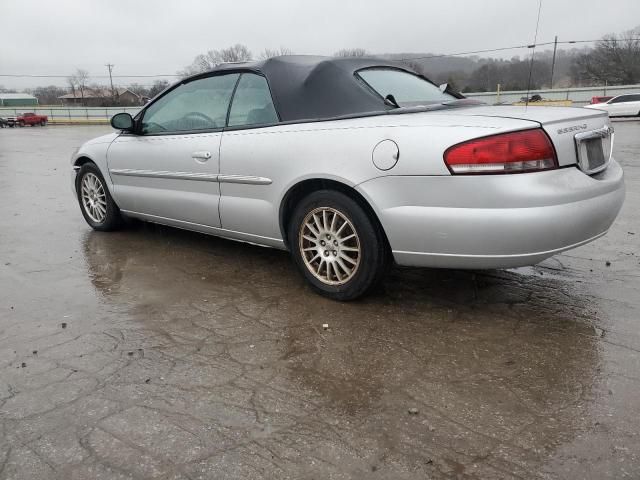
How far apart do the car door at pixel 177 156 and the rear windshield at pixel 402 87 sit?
110 cm

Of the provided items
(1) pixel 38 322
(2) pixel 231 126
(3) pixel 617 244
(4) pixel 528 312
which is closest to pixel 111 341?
(1) pixel 38 322

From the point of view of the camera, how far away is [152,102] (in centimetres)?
502

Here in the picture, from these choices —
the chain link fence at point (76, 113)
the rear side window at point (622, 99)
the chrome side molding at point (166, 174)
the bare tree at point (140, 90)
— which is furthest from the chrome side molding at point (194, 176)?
the bare tree at point (140, 90)

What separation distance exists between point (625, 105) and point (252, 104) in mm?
30077

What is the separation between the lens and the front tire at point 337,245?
3451mm

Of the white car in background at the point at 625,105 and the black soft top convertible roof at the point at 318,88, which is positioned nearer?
the black soft top convertible roof at the point at 318,88

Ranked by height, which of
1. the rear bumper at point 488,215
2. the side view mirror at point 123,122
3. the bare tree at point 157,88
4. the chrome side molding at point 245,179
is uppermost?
the bare tree at point 157,88

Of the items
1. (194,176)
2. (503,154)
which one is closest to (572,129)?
(503,154)

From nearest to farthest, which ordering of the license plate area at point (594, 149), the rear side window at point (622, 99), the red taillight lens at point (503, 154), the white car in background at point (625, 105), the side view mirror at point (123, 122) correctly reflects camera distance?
1. the red taillight lens at point (503, 154)
2. the license plate area at point (594, 149)
3. the side view mirror at point (123, 122)
4. the white car in background at point (625, 105)
5. the rear side window at point (622, 99)

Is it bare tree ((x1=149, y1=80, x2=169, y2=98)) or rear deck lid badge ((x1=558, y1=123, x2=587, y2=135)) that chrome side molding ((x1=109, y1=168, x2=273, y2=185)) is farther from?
bare tree ((x1=149, y1=80, x2=169, y2=98))

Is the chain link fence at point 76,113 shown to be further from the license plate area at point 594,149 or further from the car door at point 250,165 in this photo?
the license plate area at point 594,149

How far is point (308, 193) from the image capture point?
12.4 feet

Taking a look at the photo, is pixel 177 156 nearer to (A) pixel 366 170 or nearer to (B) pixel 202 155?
(B) pixel 202 155

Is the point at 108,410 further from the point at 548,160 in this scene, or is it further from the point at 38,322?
the point at 548,160
